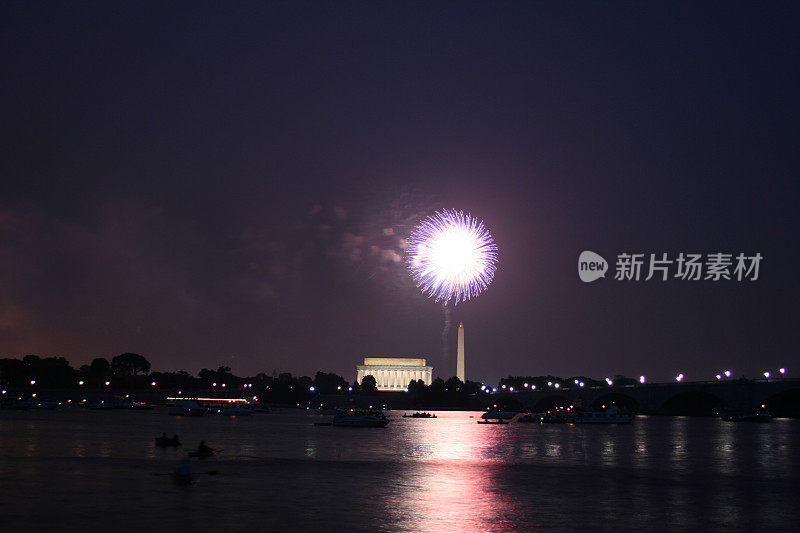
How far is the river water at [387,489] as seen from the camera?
3731 cm

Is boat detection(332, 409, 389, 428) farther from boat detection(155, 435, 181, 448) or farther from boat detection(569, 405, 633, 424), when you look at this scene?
boat detection(155, 435, 181, 448)

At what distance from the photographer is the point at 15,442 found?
8331 centimetres

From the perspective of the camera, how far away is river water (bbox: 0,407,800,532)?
37.3 metres

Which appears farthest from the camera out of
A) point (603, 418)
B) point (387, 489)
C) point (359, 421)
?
point (603, 418)

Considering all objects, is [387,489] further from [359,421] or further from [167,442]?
[359,421]

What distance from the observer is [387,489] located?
4972 centimetres

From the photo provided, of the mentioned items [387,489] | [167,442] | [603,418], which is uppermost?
[387,489]

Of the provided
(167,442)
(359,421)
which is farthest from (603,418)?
(167,442)

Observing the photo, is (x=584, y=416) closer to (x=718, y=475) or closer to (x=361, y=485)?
(x=718, y=475)

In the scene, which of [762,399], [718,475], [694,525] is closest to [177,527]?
[694,525]

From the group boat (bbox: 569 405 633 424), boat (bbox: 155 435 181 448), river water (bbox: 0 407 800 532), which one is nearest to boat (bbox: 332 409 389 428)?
boat (bbox: 569 405 633 424)

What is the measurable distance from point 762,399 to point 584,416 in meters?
43.4

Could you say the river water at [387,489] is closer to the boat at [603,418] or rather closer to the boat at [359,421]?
the boat at [359,421]

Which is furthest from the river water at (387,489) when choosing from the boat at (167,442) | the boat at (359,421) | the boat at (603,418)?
the boat at (603,418)
